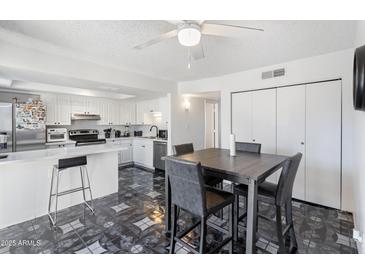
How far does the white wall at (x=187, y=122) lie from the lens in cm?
454

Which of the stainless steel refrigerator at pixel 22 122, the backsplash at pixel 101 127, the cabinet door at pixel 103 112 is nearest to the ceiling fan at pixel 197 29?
the stainless steel refrigerator at pixel 22 122

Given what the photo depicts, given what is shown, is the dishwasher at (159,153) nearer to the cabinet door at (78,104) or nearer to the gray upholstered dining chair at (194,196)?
the cabinet door at (78,104)

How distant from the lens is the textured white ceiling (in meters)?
1.90

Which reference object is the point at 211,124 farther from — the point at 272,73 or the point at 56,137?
the point at 56,137

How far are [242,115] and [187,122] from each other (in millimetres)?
1604

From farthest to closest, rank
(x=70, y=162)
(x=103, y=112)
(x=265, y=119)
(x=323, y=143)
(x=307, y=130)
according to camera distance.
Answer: (x=103, y=112), (x=265, y=119), (x=307, y=130), (x=323, y=143), (x=70, y=162)

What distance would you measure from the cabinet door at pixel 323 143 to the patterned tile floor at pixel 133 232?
0.27 m

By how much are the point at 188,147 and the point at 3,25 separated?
2.61 metres

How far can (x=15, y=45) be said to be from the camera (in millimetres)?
2340

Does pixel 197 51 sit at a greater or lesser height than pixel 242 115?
greater

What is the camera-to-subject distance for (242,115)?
3.74 meters

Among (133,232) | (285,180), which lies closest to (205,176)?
(285,180)

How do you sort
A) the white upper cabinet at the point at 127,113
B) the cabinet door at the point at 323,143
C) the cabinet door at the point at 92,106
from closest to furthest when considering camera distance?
1. the cabinet door at the point at 323,143
2. the cabinet door at the point at 92,106
3. the white upper cabinet at the point at 127,113
